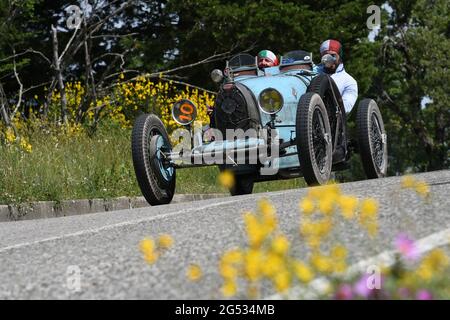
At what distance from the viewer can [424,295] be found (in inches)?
147

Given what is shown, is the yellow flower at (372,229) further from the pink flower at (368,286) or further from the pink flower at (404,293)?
the pink flower at (404,293)

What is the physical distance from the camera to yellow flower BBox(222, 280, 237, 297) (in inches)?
147

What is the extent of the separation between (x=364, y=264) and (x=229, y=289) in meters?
0.89

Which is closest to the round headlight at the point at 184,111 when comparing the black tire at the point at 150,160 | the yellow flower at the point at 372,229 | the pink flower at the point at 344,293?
the black tire at the point at 150,160

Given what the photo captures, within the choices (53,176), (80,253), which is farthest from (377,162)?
(80,253)

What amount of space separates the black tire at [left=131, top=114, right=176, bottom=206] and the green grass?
1.96 meters

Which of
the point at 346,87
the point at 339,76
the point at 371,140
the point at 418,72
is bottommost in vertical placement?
the point at 371,140

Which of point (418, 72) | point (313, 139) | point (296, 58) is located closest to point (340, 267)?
point (313, 139)

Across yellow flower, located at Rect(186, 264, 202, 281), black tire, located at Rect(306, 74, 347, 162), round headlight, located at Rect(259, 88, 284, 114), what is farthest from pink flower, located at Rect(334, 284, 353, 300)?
black tire, located at Rect(306, 74, 347, 162)

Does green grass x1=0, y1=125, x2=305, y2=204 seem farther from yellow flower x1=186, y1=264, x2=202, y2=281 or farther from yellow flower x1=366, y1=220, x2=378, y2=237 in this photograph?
yellow flower x1=366, y1=220, x2=378, y2=237

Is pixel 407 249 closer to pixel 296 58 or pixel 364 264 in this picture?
pixel 364 264

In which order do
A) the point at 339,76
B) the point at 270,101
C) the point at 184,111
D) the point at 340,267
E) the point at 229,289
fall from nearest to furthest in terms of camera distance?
the point at 229,289 → the point at 340,267 → the point at 270,101 → the point at 184,111 → the point at 339,76

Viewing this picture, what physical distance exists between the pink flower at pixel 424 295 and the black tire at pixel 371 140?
7.46 meters
